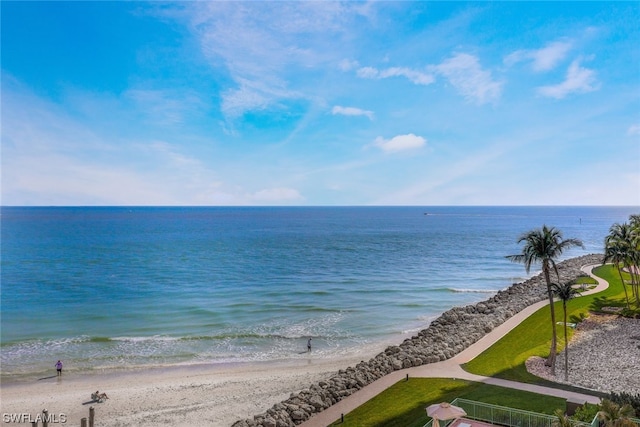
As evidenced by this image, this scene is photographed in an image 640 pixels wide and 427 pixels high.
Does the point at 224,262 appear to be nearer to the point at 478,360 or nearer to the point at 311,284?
the point at 311,284

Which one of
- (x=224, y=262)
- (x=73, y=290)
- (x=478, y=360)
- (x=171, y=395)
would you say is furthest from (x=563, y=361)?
(x=224, y=262)

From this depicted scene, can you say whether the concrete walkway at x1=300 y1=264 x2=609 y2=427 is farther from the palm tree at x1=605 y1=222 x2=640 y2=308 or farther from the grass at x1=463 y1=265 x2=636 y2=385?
the palm tree at x1=605 y1=222 x2=640 y2=308

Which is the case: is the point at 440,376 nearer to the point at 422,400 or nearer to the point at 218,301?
the point at 422,400
